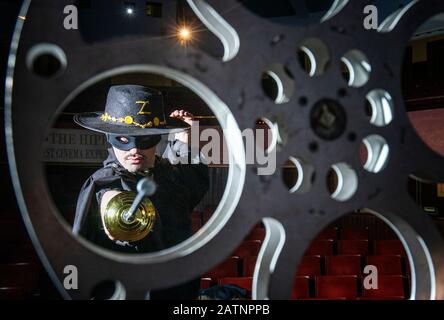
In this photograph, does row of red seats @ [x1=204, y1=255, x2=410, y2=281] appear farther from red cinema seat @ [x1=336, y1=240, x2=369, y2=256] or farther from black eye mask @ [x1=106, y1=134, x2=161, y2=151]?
black eye mask @ [x1=106, y1=134, x2=161, y2=151]

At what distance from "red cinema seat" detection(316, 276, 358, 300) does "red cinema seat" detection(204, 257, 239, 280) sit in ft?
2.26

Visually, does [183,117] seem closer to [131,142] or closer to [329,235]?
[131,142]

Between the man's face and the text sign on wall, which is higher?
the text sign on wall

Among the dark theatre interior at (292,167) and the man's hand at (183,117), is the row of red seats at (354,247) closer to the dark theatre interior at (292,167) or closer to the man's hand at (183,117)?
the dark theatre interior at (292,167)

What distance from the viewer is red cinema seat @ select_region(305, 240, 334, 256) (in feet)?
13.3

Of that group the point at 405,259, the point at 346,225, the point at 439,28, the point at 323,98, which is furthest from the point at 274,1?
the point at 323,98

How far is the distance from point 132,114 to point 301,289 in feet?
6.10

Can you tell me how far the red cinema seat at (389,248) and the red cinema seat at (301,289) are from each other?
4.58ft

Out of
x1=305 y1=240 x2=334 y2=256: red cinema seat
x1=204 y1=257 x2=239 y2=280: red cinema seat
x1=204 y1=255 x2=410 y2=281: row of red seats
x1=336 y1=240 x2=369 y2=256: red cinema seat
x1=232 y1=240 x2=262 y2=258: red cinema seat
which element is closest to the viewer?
x1=204 y1=257 x2=239 y2=280: red cinema seat

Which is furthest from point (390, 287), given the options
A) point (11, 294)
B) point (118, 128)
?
point (11, 294)

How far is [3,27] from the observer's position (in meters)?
5.46

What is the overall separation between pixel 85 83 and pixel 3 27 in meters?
5.19

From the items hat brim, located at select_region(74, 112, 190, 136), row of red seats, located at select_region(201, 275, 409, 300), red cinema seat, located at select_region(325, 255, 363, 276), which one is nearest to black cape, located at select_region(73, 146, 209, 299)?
hat brim, located at select_region(74, 112, 190, 136)
